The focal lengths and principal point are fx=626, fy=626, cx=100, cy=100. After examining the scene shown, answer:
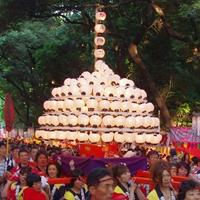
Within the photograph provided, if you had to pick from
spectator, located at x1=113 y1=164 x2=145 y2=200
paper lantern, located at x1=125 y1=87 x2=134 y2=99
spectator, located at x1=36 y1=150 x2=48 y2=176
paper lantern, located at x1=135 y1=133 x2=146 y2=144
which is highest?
paper lantern, located at x1=125 y1=87 x2=134 y2=99

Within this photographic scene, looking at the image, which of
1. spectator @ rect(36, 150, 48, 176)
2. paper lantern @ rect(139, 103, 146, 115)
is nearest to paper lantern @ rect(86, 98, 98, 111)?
paper lantern @ rect(139, 103, 146, 115)

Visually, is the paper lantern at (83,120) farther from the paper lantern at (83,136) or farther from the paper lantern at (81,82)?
the paper lantern at (81,82)

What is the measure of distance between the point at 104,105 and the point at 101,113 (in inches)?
9.2

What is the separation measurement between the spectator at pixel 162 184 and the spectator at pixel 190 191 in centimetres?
150

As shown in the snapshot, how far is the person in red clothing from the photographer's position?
8.03 metres

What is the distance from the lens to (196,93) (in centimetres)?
2906

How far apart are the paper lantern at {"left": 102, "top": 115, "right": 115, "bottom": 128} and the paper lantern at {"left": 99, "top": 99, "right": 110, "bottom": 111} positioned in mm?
244

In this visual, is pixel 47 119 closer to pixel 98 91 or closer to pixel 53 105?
pixel 53 105

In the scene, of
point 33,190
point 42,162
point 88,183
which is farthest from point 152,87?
point 88,183

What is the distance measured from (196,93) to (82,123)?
14.3 meters

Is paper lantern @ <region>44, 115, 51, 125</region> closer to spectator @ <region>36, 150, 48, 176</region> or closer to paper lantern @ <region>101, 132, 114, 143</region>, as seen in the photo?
paper lantern @ <region>101, 132, 114, 143</region>

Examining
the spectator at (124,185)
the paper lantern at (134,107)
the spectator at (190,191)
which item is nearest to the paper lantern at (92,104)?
the paper lantern at (134,107)

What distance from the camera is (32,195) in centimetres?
803

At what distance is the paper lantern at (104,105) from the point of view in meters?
15.6
